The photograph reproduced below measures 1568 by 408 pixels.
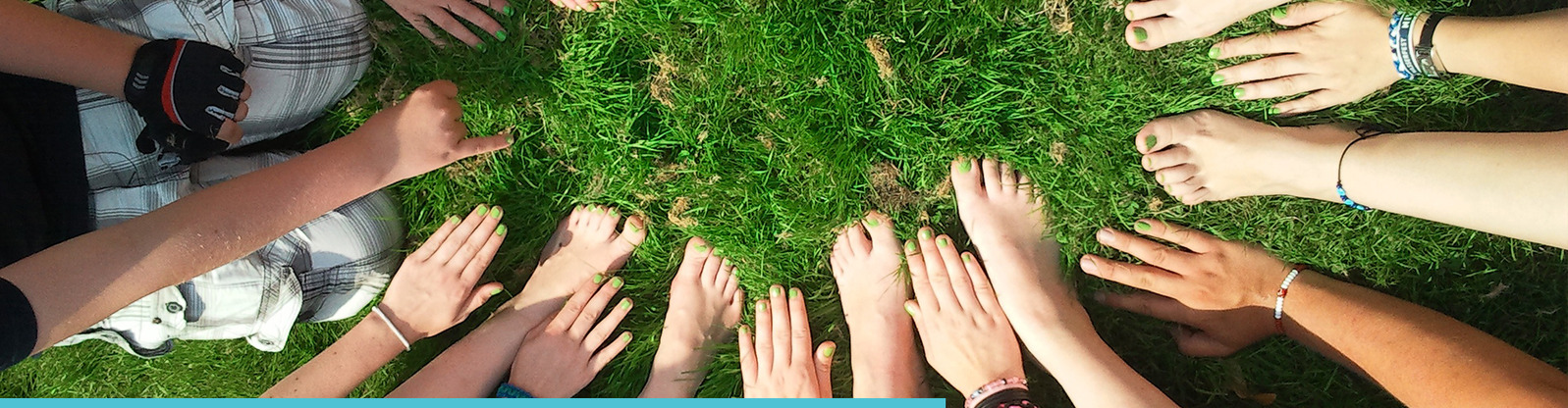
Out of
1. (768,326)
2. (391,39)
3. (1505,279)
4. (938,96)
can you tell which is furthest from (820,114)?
(1505,279)

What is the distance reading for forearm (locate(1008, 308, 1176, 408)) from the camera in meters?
1.95

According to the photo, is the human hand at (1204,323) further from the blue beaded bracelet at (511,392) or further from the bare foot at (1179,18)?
the blue beaded bracelet at (511,392)

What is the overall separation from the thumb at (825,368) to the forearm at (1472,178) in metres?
1.21

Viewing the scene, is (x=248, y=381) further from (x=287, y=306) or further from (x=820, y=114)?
(x=820, y=114)

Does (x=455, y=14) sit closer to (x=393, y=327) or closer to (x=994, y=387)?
(x=393, y=327)

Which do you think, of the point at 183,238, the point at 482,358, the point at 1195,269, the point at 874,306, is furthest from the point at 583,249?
the point at 1195,269

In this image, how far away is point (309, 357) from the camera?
233cm

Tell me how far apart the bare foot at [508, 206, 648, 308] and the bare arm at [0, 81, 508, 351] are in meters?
0.29

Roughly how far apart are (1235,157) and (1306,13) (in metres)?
0.35

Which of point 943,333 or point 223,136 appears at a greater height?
point 223,136

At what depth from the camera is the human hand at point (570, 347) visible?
7.34 feet

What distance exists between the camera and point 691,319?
7.22 feet

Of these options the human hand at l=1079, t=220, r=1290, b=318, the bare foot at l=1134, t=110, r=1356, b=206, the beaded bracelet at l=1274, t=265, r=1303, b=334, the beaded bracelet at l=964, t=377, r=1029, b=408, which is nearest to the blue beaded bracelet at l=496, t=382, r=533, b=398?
the beaded bracelet at l=964, t=377, r=1029, b=408

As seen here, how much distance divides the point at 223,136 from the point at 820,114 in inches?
48.4
